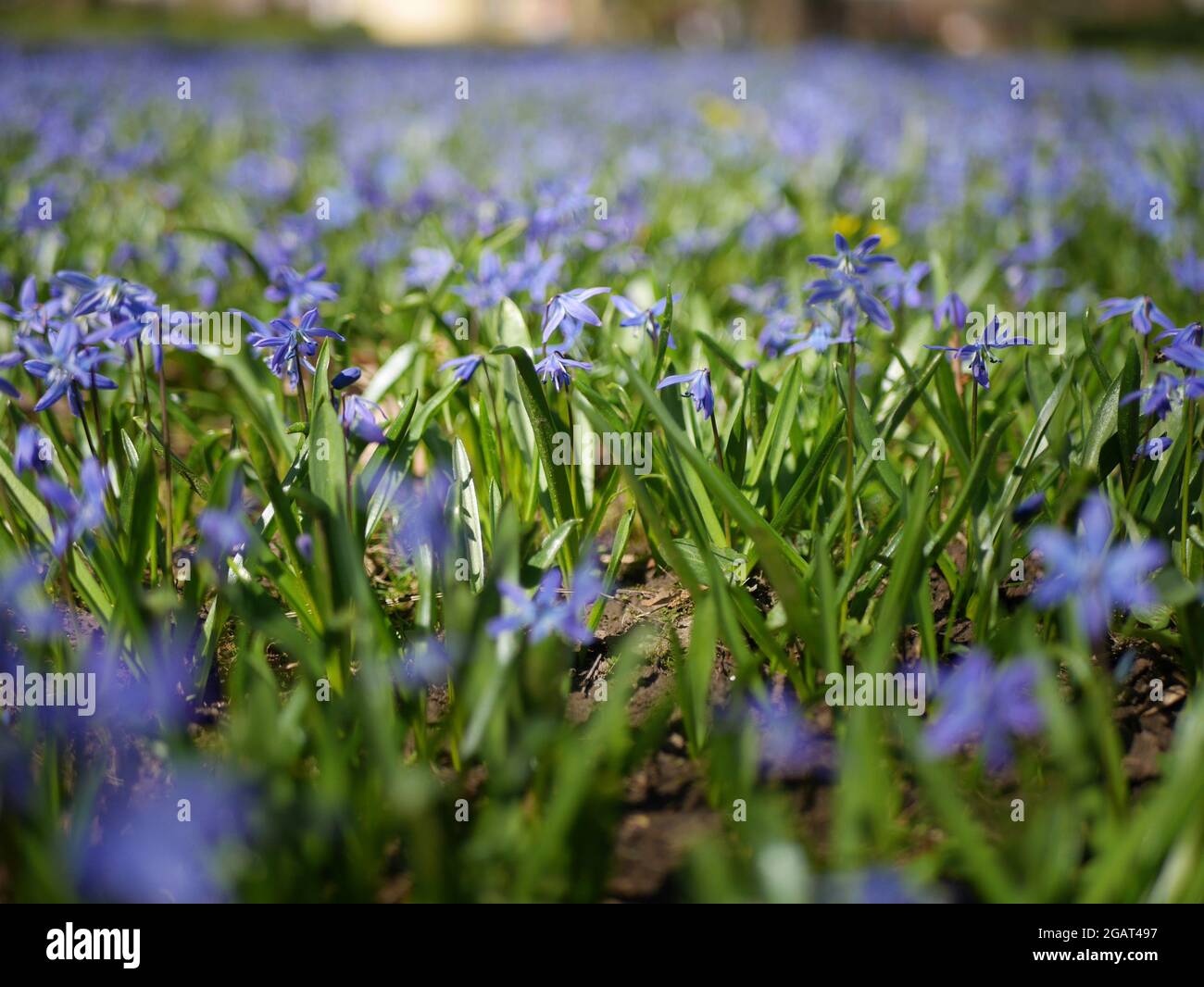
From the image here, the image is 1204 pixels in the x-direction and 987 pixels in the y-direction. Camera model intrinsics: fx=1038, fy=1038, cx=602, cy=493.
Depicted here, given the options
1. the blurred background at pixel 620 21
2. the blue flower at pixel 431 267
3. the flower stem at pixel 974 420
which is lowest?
the flower stem at pixel 974 420

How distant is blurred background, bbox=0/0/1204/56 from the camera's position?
27922 millimetres

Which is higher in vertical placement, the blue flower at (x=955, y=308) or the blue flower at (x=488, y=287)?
the blue flower at (x=488, y=287)

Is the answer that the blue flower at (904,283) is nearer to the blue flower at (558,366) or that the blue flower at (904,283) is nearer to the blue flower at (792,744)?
the blue flower at (558,366)

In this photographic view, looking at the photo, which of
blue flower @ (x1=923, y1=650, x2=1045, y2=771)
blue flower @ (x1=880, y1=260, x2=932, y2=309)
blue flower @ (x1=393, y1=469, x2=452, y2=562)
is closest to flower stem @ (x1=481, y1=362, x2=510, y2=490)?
blue flower @ (x1=393, y1=469, x2=452, y2=562)

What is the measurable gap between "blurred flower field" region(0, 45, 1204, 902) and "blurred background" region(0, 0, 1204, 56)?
19745 mm

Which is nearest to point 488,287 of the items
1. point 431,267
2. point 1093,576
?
point 431,267

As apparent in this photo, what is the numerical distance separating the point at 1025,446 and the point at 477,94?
11060 millimetres

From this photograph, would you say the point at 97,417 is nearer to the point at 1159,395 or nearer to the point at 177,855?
the point at 177,855

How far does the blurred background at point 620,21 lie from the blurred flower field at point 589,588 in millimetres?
19745

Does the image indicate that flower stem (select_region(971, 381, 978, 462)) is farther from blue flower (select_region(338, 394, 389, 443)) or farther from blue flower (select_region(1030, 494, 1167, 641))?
blue flower (select_region(338, 394, 389, 443))

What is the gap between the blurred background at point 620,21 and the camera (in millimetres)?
27922

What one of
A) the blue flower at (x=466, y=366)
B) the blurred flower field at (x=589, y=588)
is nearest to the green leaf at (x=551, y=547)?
the blurred flower field at (x=589, y=588)

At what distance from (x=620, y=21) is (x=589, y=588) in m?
42.1
